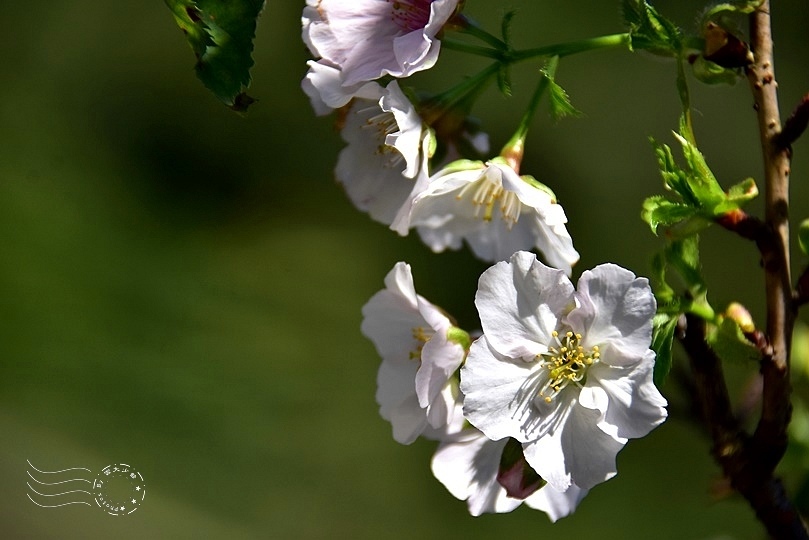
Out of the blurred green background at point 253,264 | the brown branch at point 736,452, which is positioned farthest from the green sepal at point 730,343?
the blurred green background at point 253,264

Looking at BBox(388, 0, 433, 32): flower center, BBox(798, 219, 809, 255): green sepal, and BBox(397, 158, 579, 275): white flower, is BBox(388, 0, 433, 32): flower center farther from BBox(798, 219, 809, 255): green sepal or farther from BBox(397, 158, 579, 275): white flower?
BBox(798, 219, 809, 255): green sepal

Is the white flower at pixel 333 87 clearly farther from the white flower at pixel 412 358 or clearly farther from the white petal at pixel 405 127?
the white flower at pixel 412 358

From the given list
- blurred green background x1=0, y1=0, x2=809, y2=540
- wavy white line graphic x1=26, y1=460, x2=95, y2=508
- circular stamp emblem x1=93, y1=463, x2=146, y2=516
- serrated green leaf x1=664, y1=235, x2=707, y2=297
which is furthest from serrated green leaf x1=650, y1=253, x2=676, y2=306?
blurred green background x1=0, y1=0, x2=809, y2=540

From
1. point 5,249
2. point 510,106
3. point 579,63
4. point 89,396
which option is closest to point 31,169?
point 5,249

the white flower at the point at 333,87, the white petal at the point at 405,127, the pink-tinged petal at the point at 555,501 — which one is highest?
the white flower at the point at 333,87

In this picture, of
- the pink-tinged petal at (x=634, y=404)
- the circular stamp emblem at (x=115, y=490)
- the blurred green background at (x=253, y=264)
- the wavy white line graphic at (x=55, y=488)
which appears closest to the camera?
the pink-tinged petal at (x=634, y=404)

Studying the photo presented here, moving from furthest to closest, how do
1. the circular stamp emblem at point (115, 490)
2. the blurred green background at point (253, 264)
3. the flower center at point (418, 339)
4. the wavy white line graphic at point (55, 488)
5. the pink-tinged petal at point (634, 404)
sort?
1. the blurred green background at point (253, 264)
2. the wavy white line graphic at point (55, 488)
3. the circular stamp emblem at point (115, 490)
4. the flower center at point (418, 339)
5. the pink-tinged petal at point (634, 404)

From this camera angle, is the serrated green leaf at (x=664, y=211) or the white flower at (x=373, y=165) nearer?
the serrated green leaf at (x=664, y=211)

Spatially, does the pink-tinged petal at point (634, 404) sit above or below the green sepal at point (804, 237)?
below
